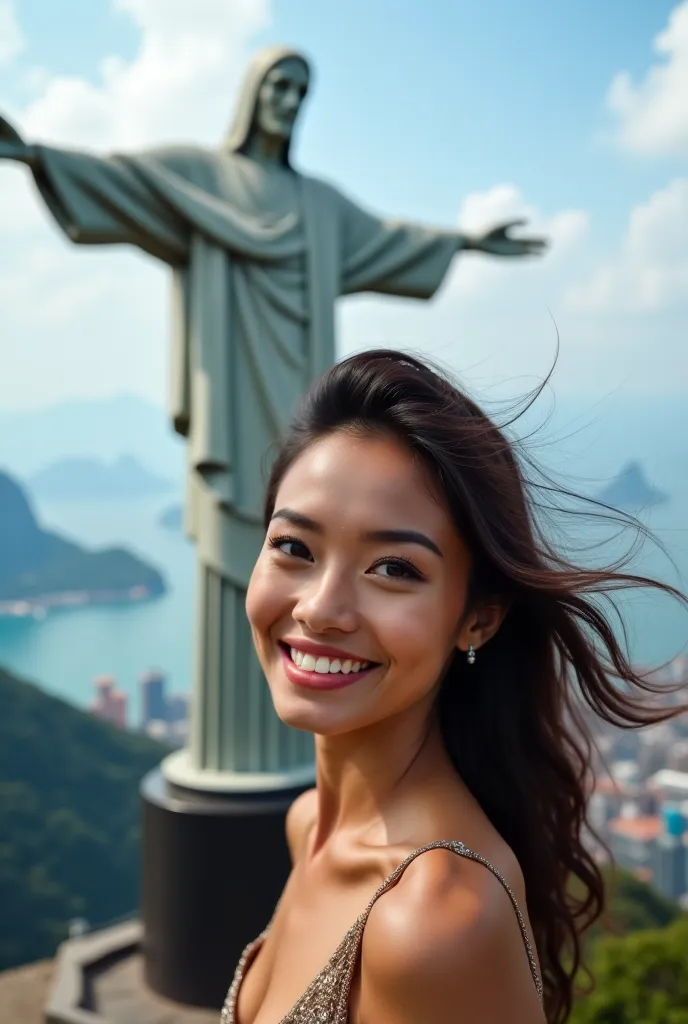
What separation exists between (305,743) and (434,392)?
2.76 metres

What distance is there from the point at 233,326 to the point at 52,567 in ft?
13.8

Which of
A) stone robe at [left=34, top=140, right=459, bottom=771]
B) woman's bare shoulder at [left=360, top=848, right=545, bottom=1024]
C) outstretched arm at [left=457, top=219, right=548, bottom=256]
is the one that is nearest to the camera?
woman's bare shoulder at [left=360, top=848, right=545, bottom=1024]

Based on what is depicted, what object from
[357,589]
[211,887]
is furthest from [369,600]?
[211,887]

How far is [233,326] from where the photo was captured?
3574mm

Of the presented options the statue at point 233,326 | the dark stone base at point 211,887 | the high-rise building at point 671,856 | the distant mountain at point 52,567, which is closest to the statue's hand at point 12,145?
the statue at point 233,326

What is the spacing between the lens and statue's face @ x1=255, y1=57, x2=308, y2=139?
355cm

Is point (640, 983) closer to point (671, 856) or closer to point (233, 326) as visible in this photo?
point (233, 326)

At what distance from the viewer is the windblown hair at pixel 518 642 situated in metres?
1.11

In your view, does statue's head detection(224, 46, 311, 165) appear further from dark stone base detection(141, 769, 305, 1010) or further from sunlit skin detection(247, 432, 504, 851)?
sunlit skin detection(247, 432, 504, 851)

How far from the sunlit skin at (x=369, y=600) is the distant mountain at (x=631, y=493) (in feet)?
0.77

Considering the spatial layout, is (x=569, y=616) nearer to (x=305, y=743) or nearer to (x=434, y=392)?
(x=434, y=392)

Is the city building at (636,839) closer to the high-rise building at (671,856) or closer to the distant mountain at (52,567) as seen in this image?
the high-rise building at (671,856)

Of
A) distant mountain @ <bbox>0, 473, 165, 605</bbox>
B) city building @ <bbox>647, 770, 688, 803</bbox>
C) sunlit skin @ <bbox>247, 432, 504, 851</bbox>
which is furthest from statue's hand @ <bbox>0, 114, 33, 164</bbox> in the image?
city building @ <bbox>647, 770, 688, 803</bbox>

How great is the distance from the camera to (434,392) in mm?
1150
